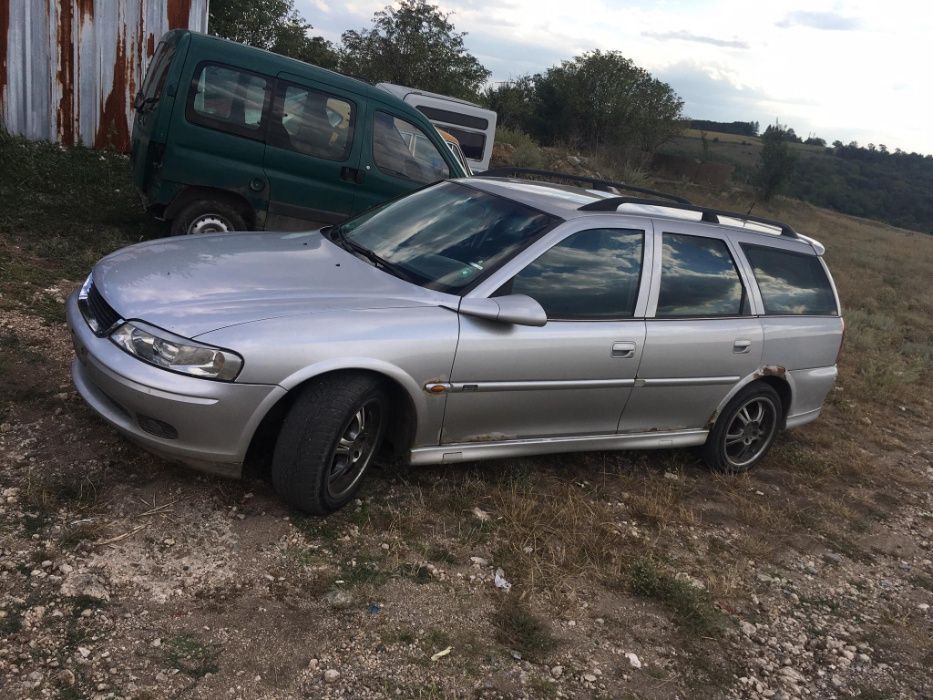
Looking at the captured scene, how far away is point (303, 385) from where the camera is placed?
336cm

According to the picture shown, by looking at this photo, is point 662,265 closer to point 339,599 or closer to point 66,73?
point 339,599

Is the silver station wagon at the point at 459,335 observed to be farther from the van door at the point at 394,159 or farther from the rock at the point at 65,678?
the van door at the point at 394,159

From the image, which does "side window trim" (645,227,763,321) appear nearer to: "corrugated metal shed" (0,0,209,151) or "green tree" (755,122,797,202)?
"corrugated metal shed" (0,0,209,151)

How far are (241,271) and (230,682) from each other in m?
1.88

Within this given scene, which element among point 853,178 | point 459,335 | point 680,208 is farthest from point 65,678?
point 853,178

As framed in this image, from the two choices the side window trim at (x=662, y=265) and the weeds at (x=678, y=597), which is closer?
the weeds at (x=678, y=597)

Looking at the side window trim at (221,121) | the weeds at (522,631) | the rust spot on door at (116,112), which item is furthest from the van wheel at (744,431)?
the rust spot on door at (116,112)

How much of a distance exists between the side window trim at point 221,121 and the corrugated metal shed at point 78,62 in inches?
164

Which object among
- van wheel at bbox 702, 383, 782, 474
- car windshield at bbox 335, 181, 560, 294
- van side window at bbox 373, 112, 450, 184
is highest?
van side window at bbox 373, 112, 450, 184

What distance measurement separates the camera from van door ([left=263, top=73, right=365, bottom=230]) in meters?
6.62

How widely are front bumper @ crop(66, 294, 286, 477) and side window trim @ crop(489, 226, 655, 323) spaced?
138 cm

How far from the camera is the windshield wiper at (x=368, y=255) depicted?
3.94 metres

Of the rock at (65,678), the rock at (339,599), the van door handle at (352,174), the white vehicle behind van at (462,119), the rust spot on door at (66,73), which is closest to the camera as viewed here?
the rock at (65,678)

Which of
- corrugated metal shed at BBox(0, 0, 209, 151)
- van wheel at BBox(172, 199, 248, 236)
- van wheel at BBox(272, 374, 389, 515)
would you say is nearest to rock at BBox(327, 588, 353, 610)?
van wheel at BBox(272, 374, 389, 515)
